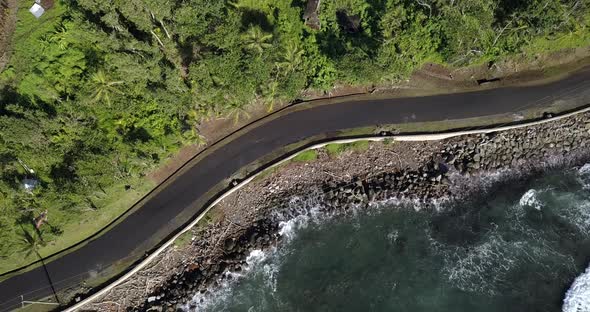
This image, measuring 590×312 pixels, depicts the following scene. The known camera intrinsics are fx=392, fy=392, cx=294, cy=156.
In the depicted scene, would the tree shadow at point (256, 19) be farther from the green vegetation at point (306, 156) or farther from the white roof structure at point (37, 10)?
the white roof structure at point (37, 10)

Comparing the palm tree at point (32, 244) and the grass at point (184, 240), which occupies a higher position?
the palm tree at point (32, 244)

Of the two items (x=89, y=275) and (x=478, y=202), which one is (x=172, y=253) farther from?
(x=478, y=202)

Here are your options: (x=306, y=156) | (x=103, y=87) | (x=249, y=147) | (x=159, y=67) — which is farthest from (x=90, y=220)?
(x=306, y=156)

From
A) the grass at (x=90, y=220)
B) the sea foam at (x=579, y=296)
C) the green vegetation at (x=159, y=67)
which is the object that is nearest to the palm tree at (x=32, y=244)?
the green vegetation at (x=159, y=67)

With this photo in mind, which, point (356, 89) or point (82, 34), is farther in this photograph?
point (356, 89)

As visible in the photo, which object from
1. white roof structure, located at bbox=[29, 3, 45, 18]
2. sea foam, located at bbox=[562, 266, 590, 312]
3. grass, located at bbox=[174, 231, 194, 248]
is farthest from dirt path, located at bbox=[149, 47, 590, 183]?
sea foam, located at bbox=[562, 266, 590, 312]

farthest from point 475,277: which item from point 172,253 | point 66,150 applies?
point 66,150

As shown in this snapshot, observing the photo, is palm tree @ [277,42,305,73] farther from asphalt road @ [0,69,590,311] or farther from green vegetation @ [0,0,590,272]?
asphalt road @ [0,69,590,311]
